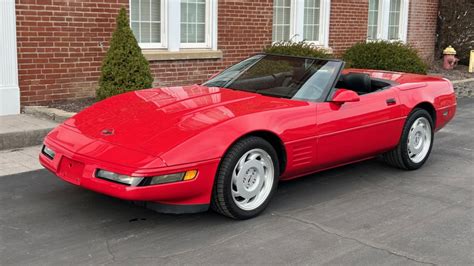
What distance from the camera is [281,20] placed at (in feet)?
41.2

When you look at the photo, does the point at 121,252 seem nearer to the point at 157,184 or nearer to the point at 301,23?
the point at 157,184

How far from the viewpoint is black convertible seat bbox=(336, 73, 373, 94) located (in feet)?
20.0

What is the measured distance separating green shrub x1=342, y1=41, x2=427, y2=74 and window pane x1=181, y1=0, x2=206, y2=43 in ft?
12.4

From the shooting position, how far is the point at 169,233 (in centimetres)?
425

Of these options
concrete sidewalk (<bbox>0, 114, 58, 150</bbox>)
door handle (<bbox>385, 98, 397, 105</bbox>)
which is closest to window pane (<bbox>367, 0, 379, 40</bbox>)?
door handle (<bbox>385, 98, 397, 105</bbox>)

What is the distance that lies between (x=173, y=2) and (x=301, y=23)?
3908 mm

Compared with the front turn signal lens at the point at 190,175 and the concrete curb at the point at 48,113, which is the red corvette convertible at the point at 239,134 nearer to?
the front turn signal lens at the point at 190,175

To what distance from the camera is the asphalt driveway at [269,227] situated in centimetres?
387

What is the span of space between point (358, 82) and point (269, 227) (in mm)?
A: 2373

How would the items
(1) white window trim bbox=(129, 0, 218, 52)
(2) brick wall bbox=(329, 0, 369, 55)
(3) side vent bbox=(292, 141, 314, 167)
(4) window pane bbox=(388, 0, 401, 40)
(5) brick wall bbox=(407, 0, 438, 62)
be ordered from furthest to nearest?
(5) brick wall bbox=(407, 0, 438, 62)
(4) window pane bbox=(388, 0, 401, 40)
(2) brick wall bbox=(329, 0, 369, 55)
(1) white window trim bbox=(129, 0, 218, 52)
(3) side vent bbox=(292, 141, 314, 167)

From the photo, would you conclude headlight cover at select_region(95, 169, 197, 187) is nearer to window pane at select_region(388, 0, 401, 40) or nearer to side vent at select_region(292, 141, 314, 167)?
side vent at select_region(292, 141, 314, 167)

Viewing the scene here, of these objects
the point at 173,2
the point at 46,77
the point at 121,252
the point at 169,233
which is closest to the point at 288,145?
the point at 169,233

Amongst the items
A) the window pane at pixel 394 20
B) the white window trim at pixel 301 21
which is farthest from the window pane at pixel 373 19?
the white window trim at pixel 301 21

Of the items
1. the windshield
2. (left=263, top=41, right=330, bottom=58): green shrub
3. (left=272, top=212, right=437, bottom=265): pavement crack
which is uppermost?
(left=263, top=41, right=330, bottom=58): green shrub
